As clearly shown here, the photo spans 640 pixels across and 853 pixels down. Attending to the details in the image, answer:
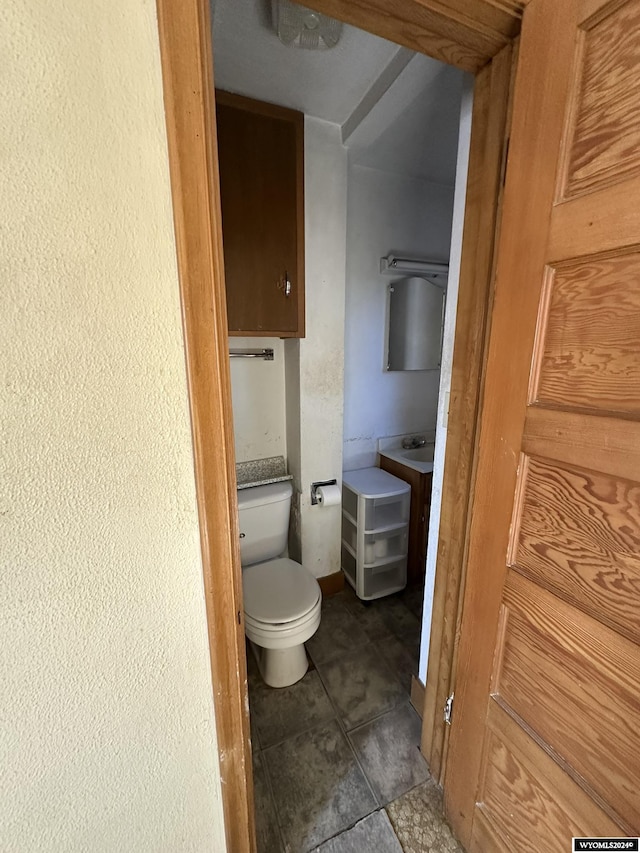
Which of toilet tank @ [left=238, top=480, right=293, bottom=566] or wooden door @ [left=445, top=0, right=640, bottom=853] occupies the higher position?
wooden door @ [left=445, top=0, right=640, bottom=853]

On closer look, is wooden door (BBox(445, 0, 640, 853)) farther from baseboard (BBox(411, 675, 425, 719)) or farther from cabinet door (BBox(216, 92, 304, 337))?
cabinet door (BBox(216, 92, 304, 337))

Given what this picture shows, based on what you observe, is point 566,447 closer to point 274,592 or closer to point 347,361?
point 274,592

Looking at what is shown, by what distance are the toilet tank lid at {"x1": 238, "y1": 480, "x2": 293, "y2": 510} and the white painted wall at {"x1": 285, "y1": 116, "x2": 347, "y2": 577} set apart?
11 centimetres

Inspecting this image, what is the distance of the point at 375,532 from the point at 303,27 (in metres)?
2.03

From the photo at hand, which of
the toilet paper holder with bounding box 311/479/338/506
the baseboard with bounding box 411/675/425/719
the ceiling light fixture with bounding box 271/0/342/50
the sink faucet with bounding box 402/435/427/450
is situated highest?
the ceiling light fixture with bounding box 271/0/342/50

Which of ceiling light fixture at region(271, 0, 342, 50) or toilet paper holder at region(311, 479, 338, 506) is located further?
toilet paper holder at region(311, 479, 338, 506)

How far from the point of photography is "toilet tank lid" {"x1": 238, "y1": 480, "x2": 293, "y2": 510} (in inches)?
67.9

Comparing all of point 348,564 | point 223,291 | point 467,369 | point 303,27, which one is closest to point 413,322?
point 467,369

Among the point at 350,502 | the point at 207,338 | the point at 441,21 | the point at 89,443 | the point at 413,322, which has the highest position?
the point at 441,21

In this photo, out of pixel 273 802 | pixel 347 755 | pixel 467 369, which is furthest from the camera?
pixel 347 755

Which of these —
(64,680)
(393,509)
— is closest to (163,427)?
(64,680)

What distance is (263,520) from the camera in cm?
177

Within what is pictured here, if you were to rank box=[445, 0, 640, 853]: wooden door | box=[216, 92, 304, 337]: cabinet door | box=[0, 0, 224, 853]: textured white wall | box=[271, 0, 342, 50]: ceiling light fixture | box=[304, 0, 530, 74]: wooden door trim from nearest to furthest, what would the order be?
box=[0, 0, 224, 853]: textured white wall < box=[445, 0, 640, 853]: wooden door < box=[304, 0, 530, 74]: wooden door trim < box=[271, 0, 342, 50]: ceiling light fixture < box=[216, 92, 304, 337]: cabinet door

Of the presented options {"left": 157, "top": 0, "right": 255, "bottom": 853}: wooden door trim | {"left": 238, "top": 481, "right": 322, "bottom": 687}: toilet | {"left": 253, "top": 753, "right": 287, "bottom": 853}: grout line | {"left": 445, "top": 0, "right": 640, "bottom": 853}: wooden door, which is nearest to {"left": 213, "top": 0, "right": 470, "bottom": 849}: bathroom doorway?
{"left": 253, "top": 753, "right": 287, "bottom": 853}: grout line
